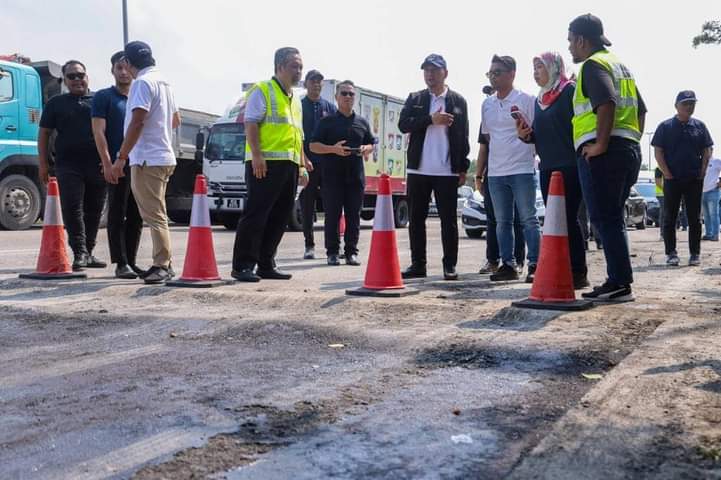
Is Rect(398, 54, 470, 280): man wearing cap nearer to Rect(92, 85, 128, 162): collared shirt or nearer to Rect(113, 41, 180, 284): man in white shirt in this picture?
Rect(113, 41, 180, 284): man in white shirt

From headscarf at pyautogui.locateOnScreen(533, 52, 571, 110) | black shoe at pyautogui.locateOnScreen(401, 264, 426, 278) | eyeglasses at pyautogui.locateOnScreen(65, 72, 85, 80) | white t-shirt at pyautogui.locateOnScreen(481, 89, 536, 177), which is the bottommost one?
black shoe at pyautogui.locateOnScreen(401, 264, 426, 278)

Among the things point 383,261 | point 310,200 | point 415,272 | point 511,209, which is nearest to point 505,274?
point 511,209

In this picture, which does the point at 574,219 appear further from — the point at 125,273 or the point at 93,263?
the point at 93,263

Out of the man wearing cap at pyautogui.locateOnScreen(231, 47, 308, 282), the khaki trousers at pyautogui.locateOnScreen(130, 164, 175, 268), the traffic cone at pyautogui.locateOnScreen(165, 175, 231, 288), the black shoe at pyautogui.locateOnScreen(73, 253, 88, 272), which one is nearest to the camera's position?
the traffic cone at pyautogui.locateOnScreen(165, 175, 231, 288)

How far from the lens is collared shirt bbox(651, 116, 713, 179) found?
9.09 metres

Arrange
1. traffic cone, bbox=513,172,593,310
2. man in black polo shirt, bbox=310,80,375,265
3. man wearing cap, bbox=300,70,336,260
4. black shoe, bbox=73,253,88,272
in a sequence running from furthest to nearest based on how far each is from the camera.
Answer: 1. man wearing cap, bbox=300,70,336,260
2. man in black polo shirt, bbox=310,80,375,265
3. black shoe, bbox=73,253,88,272
4. traffic cone, bbox=513,172,593,310

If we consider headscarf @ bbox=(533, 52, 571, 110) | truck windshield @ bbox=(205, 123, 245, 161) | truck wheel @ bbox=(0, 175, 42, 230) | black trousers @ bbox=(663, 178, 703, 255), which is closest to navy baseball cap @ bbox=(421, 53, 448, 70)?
headscarf @ bbox=(533, 52, 571, 110)

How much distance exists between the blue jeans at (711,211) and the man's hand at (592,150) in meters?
9.87

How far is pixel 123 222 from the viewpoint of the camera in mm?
7297

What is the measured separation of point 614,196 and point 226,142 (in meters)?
13.4

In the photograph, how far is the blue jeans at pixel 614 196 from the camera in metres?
5.63

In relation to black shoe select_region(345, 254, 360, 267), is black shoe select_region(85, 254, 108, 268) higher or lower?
higher

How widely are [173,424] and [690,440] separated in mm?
1654

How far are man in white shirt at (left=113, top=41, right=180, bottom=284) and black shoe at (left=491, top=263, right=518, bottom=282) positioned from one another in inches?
101
